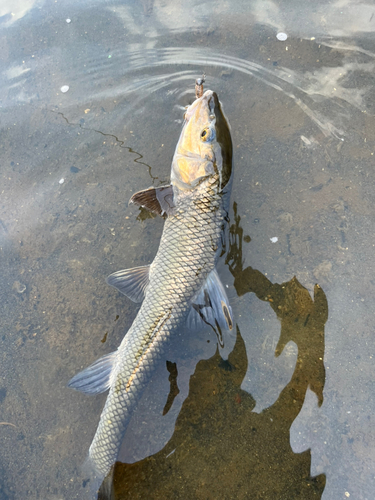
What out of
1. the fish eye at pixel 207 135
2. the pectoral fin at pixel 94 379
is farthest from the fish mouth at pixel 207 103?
the pectoral fin at pixel 94 379

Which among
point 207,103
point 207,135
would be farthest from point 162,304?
point 207,103

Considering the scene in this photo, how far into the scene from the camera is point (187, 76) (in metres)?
3.89

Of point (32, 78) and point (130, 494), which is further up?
point (32, 78)

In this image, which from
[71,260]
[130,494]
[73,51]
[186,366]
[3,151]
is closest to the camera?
[130,494]

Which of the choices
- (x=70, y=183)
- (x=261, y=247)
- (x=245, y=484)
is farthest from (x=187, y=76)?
(x=245, y=484)

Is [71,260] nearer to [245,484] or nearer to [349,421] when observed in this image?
[245,484]

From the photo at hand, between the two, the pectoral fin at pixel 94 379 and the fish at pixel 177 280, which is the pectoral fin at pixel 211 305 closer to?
the fish at pixel 177 280

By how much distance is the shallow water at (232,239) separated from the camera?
3.04 metres

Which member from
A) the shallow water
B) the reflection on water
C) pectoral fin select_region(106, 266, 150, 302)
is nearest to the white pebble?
the shallow water

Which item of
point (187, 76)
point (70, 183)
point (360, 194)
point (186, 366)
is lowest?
point (186, 366)

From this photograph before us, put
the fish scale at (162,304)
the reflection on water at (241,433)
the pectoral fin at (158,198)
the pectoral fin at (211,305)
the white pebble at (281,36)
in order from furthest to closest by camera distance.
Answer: the white pebble at (281,36) < the pectoral fin at (158,198) < the reflection on water at (241,433) < the pectoral fin at (211,305) < the fish scale at (162,304)

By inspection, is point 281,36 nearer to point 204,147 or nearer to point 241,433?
point 204,147

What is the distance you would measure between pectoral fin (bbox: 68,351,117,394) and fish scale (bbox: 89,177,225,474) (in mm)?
108

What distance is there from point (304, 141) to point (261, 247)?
131 cm
